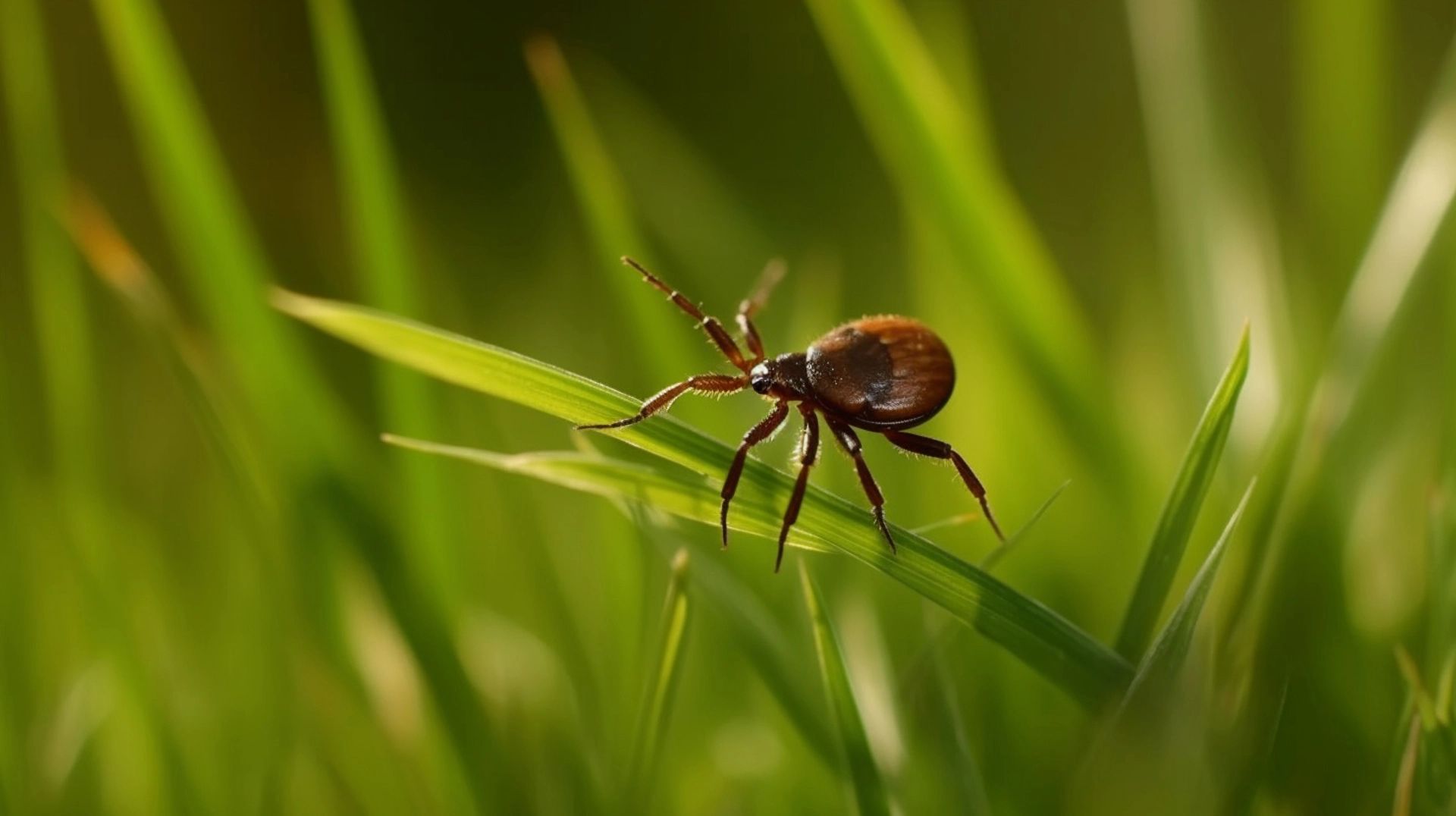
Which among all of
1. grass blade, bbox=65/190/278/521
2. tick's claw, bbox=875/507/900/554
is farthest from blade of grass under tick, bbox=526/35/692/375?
tick's claw, bbox=875/507/900/554

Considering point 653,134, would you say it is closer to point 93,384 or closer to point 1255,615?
point 93,384

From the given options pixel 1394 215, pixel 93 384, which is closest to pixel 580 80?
pixel 93 384

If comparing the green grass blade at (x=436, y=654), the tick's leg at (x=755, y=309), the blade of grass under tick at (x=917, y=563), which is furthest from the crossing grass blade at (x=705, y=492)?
the tick's leg at (x=755, y=309)

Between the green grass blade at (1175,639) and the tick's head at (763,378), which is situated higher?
the green grass blade at (1175,639)

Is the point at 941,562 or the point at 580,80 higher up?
the point at 580,80

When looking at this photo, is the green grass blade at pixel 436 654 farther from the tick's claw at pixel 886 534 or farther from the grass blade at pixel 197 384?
the tick's claw at pixel 886 534

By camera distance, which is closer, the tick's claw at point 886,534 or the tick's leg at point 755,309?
the tick's claw at point 886,534

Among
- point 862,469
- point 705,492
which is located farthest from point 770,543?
point 705,492
